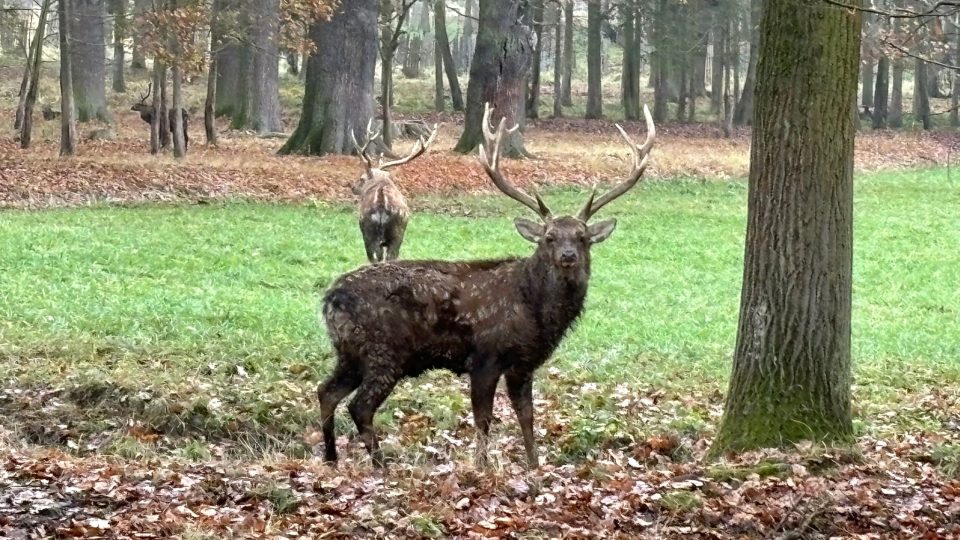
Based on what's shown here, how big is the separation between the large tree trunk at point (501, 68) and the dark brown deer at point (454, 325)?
943 inches

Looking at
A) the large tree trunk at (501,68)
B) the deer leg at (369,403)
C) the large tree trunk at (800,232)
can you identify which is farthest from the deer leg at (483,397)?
the large tree trunk at (501,68)

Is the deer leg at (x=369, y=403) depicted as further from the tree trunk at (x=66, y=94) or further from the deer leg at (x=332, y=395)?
the tree trunk at (x=66, y=94)

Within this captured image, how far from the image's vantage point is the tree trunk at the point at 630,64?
49.5 metres

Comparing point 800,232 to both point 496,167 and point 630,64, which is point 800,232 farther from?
point 630,64

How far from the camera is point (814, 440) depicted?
7.46 meters

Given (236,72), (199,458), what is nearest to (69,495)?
(199,458)

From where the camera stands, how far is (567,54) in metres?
53.5

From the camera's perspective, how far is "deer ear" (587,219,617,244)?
8523 millimetres

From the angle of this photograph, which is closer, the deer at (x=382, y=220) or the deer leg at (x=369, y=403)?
the deer leg at (x=369, y=403)

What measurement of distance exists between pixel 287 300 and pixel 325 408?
5786 mm

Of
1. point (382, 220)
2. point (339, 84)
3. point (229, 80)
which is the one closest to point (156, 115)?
point (339, 84)

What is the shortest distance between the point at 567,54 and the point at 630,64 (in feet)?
10.1

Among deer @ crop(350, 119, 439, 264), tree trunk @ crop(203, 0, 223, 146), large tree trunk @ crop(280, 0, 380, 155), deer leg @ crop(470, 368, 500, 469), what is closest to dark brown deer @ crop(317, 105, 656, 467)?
deer leg @ crop(470, 368, 500, 469)

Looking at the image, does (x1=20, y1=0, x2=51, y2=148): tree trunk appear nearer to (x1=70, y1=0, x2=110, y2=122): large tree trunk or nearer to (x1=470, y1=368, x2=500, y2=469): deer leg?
(x1=70, y1=0, x2=110, y2=122): large tree trunk
